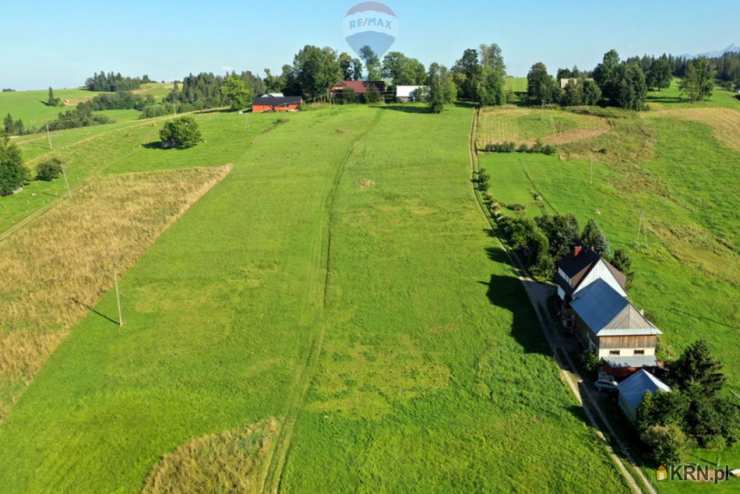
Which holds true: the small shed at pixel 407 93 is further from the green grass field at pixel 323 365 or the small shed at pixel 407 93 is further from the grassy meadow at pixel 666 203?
the green grass field at pixel 323 365

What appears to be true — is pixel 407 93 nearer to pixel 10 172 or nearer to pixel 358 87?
pixel 358 87

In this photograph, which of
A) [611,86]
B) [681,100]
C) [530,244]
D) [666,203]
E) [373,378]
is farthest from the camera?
[681,100]

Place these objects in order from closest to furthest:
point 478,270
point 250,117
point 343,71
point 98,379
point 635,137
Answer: point 98,379 → point 478,270 → point 635,137 → point 250,117 → point 343,71

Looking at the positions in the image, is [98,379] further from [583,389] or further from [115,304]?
[583,389]

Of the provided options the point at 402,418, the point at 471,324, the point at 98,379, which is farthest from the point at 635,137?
the point at 98,379

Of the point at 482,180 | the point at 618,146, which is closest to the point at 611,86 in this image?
the point at 618,146

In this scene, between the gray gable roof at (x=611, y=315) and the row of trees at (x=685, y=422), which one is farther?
the gray gable roof at (x=611, y=315)

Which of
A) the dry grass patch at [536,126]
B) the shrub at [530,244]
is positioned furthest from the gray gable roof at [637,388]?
the dry grass patch at [536,126]
